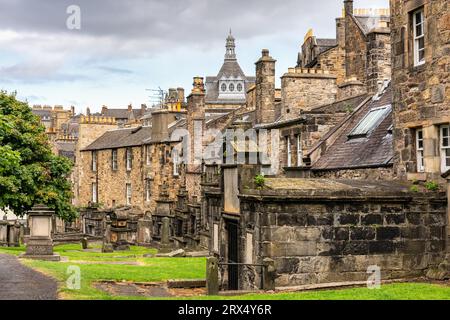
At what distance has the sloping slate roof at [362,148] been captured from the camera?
22016 millimetres

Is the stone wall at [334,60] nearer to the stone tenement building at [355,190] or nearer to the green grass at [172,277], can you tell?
the stone tenement building at [355,190]

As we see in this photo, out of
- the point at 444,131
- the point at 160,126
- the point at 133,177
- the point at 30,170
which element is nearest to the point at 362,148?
the point at 444,131

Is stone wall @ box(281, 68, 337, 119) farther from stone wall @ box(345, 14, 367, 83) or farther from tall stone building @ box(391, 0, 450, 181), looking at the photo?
tall stone building @ box(391, 0, 450, 181)

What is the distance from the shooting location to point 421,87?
18359 millimetres

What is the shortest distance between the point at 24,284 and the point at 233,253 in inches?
260

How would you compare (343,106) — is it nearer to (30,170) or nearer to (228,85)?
(30,170)

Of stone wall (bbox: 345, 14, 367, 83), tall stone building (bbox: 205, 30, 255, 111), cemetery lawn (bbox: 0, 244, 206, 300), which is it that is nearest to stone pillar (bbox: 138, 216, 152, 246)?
stone wall (bbox: 345, 14, 367, 83)

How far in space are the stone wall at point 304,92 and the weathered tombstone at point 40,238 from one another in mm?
13820

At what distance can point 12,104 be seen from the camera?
127 feet

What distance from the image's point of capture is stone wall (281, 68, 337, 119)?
3300cm

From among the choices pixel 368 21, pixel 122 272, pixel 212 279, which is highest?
pixel 368 21

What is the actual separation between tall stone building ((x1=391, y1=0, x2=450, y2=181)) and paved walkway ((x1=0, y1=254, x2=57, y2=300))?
1096 cm

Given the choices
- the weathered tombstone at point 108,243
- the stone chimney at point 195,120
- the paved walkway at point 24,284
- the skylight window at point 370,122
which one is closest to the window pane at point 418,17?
the skylight window at point 370,122
